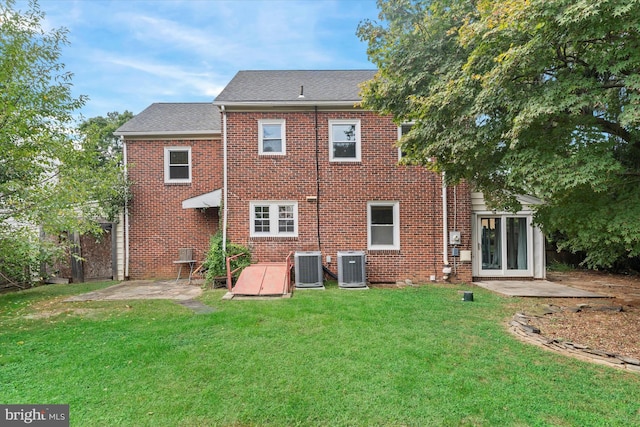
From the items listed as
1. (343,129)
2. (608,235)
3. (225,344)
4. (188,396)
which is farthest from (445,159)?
(188,396)

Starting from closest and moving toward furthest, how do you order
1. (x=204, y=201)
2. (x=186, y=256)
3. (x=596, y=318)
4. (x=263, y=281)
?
(x=596, y=318)
(x=263, y=281)
(x=204, y=201)
(x=186, y=256)

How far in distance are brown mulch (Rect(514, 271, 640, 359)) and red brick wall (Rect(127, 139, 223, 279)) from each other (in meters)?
9.68

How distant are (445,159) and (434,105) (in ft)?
A: 4.29

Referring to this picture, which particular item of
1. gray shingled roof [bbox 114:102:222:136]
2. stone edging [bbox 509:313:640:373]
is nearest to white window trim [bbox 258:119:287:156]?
gray shingled roof [bbox 114:102:222:136]

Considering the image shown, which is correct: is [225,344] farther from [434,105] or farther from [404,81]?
[404,81]

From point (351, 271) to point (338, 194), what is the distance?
241cm

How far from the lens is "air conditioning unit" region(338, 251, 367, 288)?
8648mm

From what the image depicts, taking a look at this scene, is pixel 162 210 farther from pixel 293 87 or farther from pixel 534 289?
pixel 534 289

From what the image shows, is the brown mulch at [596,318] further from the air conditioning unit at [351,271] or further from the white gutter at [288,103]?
the white gutter at [288,103]

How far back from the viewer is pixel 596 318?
5715 mm

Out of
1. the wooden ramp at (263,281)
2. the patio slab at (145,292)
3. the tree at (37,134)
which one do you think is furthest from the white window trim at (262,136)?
the patio slab at (145,292)

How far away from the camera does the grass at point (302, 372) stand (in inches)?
110

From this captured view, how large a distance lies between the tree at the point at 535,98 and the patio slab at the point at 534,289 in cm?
225

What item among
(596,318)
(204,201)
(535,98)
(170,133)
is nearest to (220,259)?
(204,201)
